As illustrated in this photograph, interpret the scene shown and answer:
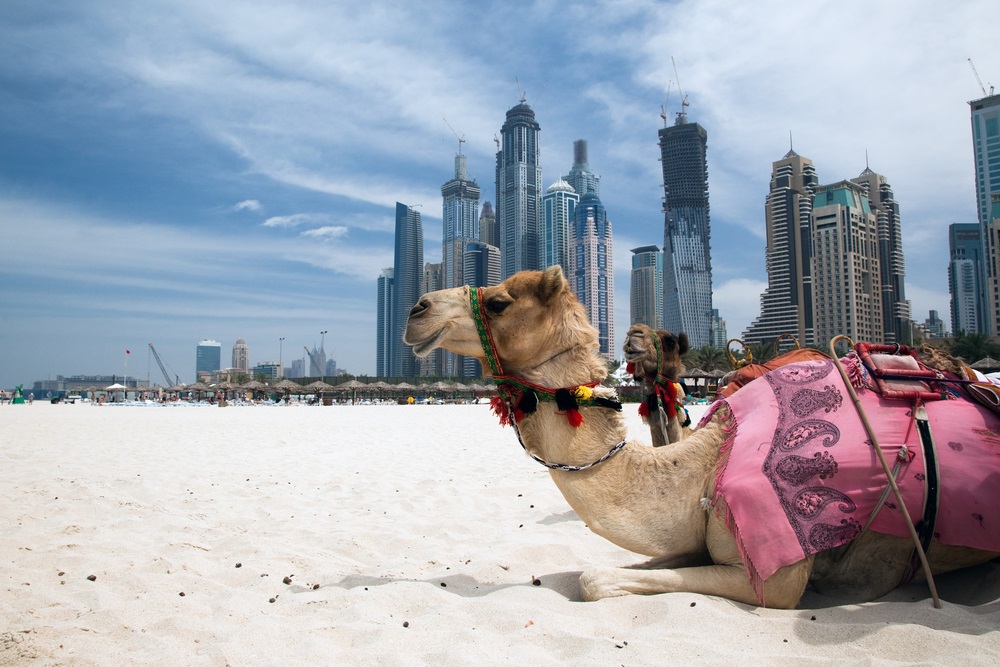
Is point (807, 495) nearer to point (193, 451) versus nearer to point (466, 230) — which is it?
point (193, 451)

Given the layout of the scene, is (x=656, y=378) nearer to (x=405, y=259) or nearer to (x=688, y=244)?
(x=405, y=259)

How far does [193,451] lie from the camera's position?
35.9 feet

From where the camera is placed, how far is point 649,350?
4.89 meters

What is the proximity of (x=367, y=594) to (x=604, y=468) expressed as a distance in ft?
4.56

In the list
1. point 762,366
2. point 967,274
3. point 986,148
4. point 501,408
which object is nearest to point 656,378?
point 762,366

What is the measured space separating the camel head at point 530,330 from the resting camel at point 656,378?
1801 millimetres

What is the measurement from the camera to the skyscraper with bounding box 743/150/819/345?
393 feet

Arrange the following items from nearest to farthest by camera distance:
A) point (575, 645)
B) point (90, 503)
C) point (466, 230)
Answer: point (575, 645)
point (90, 503)
point (466, 230)

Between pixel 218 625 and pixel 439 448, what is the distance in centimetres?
877

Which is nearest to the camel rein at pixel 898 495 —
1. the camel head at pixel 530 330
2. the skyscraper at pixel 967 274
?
the camel head at pixel 530 330

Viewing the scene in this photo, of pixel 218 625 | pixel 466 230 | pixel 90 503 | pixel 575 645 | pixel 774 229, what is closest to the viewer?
pixel 575 645

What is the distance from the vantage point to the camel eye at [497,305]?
3062 mm

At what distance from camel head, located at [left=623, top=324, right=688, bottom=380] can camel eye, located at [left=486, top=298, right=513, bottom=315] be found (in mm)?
1963

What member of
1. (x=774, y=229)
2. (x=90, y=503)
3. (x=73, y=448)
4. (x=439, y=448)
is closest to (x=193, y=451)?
(x=73, y=448)
